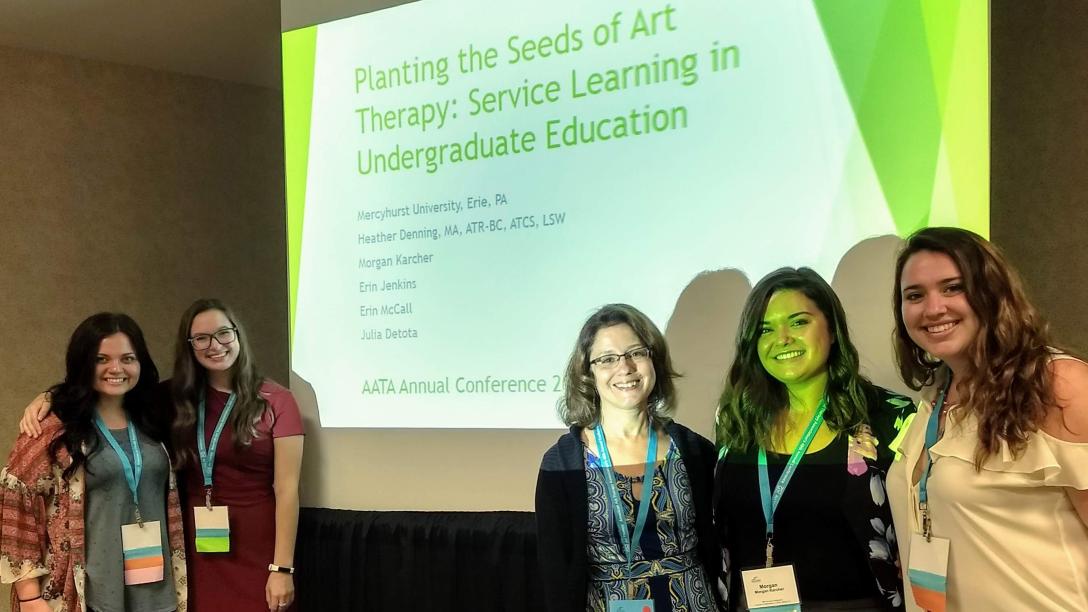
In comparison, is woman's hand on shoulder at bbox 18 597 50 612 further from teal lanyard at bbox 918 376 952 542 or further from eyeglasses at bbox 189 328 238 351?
teal lanyard at bbox 918 376 952 542

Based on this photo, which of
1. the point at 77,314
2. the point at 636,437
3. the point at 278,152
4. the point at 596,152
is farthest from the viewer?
the point at 278,152

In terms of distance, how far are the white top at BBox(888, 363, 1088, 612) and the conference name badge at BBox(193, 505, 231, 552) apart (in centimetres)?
221

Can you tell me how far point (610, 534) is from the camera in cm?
211

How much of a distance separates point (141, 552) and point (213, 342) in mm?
702

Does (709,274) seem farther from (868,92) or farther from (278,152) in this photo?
(278,152)

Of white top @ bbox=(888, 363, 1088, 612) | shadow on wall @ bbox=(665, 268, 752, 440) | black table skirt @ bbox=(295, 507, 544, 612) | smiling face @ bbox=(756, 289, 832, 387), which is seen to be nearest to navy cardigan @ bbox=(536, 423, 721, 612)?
smiling face @ bbox=(756, 289, 832, 387)

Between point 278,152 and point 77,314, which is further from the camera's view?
point 278,152

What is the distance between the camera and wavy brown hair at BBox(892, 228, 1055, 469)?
5.25 feet

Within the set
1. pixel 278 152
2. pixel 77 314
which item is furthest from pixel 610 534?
pixel 278 152

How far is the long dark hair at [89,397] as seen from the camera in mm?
2691

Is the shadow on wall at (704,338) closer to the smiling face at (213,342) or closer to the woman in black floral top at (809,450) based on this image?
the woman in black floral top at (809,450)

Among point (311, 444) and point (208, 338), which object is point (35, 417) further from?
point (311, 444)

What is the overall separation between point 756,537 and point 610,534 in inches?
13.8

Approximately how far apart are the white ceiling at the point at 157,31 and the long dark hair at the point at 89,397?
183 centimetres
